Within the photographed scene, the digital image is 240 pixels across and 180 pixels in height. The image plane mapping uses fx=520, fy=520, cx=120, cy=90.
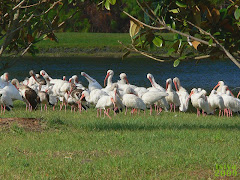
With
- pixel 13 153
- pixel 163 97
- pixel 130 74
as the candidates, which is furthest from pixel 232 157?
pixel 130 74

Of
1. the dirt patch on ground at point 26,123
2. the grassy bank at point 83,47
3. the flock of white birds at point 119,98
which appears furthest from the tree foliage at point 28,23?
the grassy bank at point 83,47

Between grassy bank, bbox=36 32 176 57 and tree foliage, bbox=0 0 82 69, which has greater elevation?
grassy bank, bbox=36 32 176 57

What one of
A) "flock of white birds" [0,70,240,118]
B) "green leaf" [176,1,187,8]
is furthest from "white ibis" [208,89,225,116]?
"green leaf" [176,1,187,8]

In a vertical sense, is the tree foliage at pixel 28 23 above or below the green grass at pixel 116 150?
above

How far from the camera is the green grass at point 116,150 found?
651cm

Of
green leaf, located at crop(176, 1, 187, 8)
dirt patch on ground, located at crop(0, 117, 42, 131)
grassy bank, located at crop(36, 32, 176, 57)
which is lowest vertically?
dirt patch on ground, located at crop(0, 117, 42, 131)

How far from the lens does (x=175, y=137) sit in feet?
30.1

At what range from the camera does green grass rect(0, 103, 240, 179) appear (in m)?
6.51

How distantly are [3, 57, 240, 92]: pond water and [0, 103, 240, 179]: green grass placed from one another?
1510 centimetres

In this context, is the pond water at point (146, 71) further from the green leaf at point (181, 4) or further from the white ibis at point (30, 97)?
the green leaf at point (181, 4)

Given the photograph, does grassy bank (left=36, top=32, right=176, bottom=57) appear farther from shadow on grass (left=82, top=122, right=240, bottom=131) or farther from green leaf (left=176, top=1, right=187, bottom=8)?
green leaf (left=176, top=1, right=187, bottom=8)

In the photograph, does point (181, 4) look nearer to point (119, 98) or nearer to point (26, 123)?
point (26, 123)

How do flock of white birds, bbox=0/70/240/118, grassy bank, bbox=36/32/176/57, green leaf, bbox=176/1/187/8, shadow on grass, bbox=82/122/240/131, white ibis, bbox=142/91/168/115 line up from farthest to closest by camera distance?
grassy bank, bbox=36/32/176/57, white ibis, bbox=142/91/168/115, flock of white birds, bbox=0/70/240/118, shadow on grass, bbox=82/122/240/131, green leaf, bbox=176/1/187/8

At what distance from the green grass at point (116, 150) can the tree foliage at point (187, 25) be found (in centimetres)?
146
